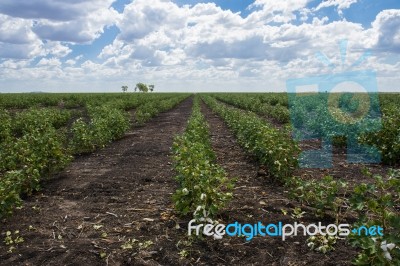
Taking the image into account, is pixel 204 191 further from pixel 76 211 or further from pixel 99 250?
pixel 76 211

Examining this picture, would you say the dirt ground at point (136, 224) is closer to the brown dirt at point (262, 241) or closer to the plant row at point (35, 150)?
the brown dirt at point (262, 241)

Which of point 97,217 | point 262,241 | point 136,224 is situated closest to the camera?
point 262,241

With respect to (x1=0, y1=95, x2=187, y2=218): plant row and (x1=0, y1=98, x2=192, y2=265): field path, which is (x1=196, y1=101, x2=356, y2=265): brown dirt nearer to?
(x1=0, y1=98, x2=192, y2=265): field path

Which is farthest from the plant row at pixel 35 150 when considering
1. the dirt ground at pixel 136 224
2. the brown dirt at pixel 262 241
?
the brown dirt at pixel 262 241

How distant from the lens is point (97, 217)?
18.5ft

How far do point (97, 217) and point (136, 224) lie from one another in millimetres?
699

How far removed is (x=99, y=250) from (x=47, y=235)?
90cm

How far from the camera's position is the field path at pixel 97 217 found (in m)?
4.43

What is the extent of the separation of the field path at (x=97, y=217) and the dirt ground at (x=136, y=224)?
0.01m

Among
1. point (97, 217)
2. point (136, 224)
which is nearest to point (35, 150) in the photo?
point (97, 217)

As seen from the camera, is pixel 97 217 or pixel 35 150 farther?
pixel 35 150

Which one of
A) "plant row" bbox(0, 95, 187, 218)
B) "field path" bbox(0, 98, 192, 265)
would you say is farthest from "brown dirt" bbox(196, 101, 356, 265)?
"plant row" bbox(0, 95, 187, 218)

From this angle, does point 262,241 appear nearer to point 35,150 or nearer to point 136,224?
point 136,224

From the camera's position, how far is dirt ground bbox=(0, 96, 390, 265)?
14.0ft
